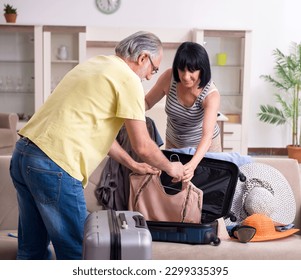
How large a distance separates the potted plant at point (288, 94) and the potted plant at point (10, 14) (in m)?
3.29

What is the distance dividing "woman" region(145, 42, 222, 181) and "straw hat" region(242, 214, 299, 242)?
0.42m

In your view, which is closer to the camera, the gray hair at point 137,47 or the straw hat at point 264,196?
the gray hair at point 137,47

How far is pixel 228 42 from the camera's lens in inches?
304

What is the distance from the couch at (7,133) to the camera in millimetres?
6621

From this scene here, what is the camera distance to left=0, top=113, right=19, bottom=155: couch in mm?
6621

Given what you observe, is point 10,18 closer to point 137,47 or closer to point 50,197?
point 137,47

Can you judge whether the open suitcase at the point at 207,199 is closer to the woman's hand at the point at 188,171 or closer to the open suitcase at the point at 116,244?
the woman's hand at the point at 188,171

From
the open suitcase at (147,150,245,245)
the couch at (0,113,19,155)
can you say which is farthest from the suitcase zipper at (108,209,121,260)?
the couch at (0,113,19,155)

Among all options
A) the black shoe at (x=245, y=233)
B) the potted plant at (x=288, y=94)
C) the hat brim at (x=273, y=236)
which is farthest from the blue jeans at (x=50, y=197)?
the potted plant at (x=288, y=94)

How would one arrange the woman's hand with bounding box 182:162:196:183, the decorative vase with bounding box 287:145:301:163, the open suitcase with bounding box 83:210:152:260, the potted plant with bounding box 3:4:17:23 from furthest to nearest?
1. the decorative vase with bounding box 287:145:301:163
2. the potted plant with bounding box 3:4:17:23
3. the woman's hand with bounding box 182:162:196:183
4. the open suitcase with bounding box 83:210:152:260

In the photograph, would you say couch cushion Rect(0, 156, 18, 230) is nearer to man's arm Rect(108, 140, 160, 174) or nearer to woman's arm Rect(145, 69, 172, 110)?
man's arm Rect(108, 140, 160, 174)

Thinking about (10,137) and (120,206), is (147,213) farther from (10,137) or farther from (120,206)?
(10,137)
